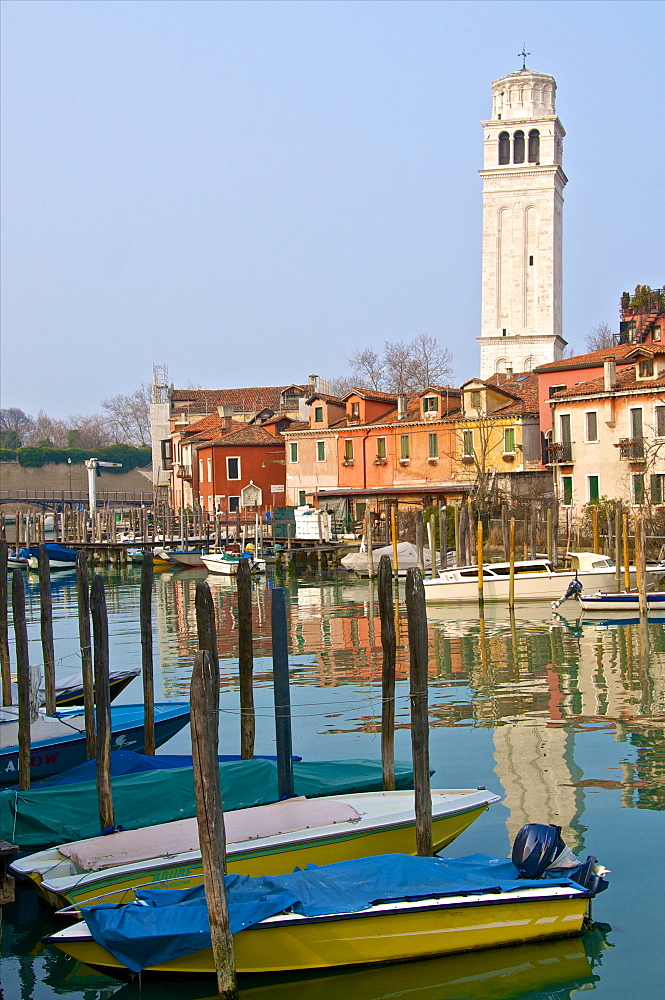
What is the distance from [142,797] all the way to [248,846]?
1498mm

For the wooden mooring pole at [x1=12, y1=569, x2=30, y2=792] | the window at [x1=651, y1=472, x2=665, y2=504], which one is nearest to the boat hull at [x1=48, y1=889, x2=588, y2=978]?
the wooden mooring pole at [x1=12, y1=569, x2=30, y2=792]

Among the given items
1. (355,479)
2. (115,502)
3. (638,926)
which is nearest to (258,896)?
(638,926)

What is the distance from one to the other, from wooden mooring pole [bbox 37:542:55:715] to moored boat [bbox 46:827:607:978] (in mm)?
4810

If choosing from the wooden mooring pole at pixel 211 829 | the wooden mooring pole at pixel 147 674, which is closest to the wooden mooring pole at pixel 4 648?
the wooden mooring pole at pixel 147 674

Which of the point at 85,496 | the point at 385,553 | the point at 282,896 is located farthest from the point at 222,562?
the point at 85,496

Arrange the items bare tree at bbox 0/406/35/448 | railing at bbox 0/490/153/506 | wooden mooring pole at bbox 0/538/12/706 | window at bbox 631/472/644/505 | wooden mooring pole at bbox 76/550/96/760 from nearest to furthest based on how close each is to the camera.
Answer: wooden mooring pole at bbox 76/550/96/760 < wooden mooring pole at bbox 0/538/12/706 < window at bbox 631/472/644/505 < railing at bbox 0/490/153/506 < bare tree at bbox 0/406/35/448

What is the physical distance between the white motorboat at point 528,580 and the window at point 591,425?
8995 mm

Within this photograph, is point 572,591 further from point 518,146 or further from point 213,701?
point 518,146

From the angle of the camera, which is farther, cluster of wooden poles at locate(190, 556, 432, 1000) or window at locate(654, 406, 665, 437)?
window at locate(654, 406, 665, 437)

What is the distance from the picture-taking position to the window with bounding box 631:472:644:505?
112ft

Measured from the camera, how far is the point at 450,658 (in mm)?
20438

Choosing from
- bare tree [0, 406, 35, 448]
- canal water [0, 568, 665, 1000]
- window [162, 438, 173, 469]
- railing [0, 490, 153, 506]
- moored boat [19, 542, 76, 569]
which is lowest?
canal water [0, 568, 665, 1000]

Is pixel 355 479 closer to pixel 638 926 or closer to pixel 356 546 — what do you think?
pixel 356 546

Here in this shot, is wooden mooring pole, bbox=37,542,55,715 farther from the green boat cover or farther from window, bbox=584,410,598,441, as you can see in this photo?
window, bbox=584,410,598,441
